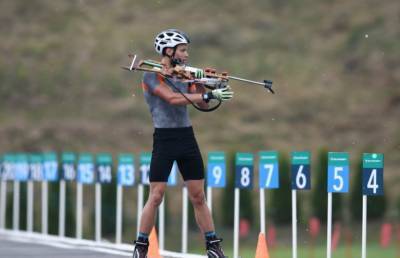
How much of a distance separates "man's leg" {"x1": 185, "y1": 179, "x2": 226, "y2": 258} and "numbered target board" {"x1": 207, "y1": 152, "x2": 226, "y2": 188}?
4.50m

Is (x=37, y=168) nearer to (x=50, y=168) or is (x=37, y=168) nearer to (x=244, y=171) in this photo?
(x=50, y=168)

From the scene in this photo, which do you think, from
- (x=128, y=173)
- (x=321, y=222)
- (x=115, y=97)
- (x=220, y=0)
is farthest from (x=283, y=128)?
(x=128, y=173)

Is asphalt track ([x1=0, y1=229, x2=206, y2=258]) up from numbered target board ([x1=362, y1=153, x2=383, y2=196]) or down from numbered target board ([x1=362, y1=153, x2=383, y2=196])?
down

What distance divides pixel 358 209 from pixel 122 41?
26917 mm

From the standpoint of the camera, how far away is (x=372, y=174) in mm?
14289

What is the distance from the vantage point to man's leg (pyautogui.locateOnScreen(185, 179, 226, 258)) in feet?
44.4

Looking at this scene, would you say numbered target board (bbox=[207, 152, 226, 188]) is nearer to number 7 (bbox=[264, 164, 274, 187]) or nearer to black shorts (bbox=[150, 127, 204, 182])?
number 7 (bbox=[264, 164, 274, 187])

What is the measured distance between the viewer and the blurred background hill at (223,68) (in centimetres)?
5753

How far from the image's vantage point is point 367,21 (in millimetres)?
65125

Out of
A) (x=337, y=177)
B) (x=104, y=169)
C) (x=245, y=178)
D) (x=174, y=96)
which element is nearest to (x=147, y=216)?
(x=174, y=96)

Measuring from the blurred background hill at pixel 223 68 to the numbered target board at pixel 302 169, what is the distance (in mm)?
36705

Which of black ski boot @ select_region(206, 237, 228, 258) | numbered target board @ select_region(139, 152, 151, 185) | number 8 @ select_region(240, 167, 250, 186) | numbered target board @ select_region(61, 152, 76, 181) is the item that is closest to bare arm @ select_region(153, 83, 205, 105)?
black ski boot @ select_region(206, 237, 228, 258)

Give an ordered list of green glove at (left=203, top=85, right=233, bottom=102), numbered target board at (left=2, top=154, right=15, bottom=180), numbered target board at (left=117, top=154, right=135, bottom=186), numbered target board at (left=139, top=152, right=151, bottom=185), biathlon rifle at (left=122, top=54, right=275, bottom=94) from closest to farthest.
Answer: green glove at (left=203, top=85, right=233, bottom=102)
biathlon rifle at (left=122, top=54, right=275, bottom=94)
numbered target board at (left=139, top=152, right=151, bottom=185)
numbered target board at (left=117, top=154, right=135, bottom=186)
numbered target board at (left=2, top=154, right=15, bottom=180)

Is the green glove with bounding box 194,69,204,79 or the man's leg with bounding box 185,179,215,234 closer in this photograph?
the green glove with bounding box 194,69,204,79
